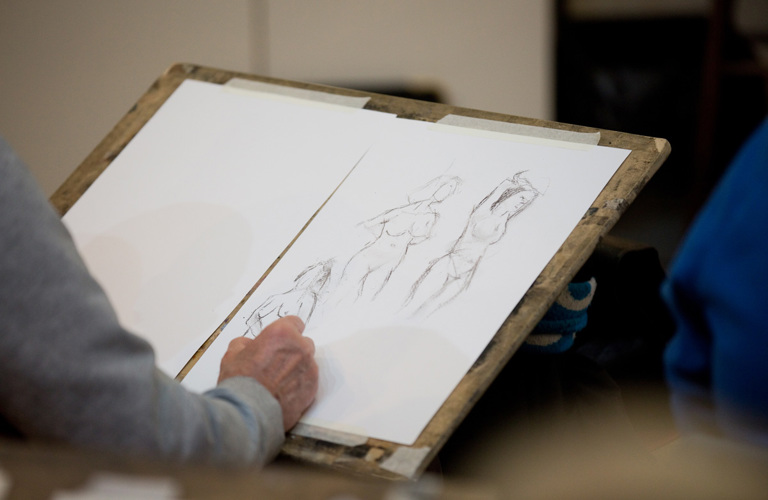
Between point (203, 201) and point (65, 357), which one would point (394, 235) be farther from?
point (65, 357)

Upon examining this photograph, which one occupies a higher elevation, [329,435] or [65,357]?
[65,357]

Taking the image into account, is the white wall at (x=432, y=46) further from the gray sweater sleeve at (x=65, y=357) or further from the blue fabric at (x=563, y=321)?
the gray sweater sleeve at (x=65, y=357)

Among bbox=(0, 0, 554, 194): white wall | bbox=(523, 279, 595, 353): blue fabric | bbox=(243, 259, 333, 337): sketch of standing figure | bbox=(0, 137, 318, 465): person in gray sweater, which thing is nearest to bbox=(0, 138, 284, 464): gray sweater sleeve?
bbox=(0, 137, 318, 465): person in gray sweater

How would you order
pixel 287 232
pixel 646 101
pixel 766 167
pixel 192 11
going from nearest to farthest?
pixel 766 167
pixel 287 232
pixel 192 11
pixel 646 101

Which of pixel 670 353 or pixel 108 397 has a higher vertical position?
pixel 108 397

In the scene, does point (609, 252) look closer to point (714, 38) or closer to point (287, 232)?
point (287, 232)

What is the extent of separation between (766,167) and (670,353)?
0.30m

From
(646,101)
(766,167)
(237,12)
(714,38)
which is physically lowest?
(646,101)

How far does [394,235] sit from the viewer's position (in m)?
1.10

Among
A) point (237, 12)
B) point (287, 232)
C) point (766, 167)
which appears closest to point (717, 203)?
point (766, 167)

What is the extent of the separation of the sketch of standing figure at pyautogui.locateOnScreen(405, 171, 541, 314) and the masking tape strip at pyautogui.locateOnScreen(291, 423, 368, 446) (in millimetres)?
180

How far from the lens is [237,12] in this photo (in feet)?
8.68

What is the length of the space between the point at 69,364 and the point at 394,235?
0.50 metres

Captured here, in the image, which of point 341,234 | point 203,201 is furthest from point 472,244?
point 203,201
